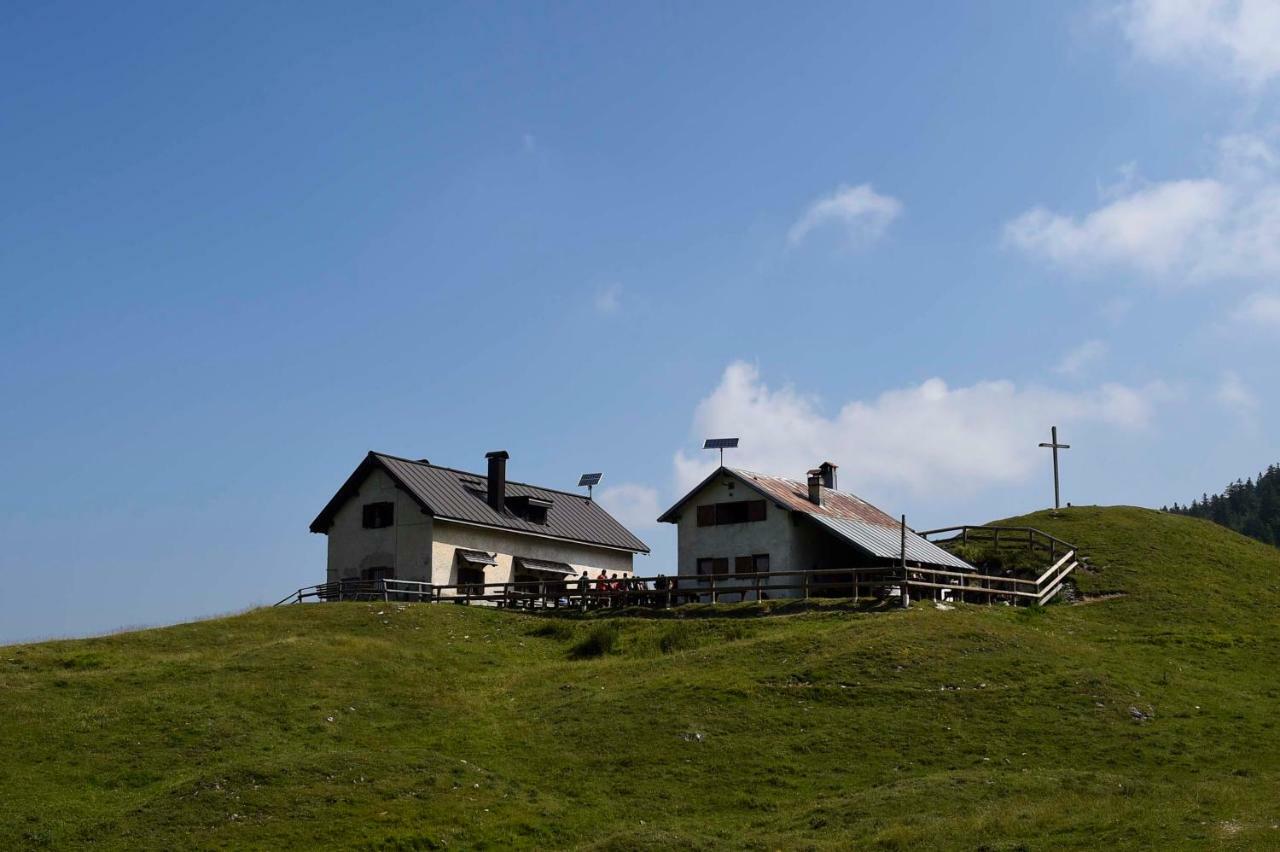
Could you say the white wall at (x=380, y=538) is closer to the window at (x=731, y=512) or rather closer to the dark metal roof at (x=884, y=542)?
the window at (x=731, y=512)

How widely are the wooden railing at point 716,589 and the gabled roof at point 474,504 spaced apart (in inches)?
150

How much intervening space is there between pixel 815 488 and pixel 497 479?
1592 centimetres

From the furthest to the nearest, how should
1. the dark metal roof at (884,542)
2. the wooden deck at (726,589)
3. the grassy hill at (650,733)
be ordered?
the dark metal roof at (884,542), the wooden deck at (726,589), the grassy hill at (650,733)

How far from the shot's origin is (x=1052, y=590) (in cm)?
5775

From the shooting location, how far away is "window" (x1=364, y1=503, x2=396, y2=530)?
203 ft

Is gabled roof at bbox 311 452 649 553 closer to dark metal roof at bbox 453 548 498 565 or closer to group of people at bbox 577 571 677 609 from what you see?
dark metal roof at bbox 453 548 498 565

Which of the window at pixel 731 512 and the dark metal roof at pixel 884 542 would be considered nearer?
the dark metal roof at pixel 884 542

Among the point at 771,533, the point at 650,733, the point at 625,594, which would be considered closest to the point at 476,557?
the point at 625,594

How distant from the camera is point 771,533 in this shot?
191 feet

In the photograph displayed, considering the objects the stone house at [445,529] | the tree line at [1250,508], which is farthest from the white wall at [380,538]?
the tree line at [1250,508]

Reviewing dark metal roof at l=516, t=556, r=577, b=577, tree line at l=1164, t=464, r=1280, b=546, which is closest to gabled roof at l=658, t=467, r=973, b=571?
dark metal roof at l=516, t=556, r=577, b=577

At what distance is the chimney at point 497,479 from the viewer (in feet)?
216

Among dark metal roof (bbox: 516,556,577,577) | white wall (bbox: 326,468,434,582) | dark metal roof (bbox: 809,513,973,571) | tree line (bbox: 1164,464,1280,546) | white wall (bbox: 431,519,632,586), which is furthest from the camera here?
tree line (bbox: 1164,464,1280,546)

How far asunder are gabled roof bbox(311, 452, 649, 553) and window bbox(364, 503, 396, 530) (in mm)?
1358
